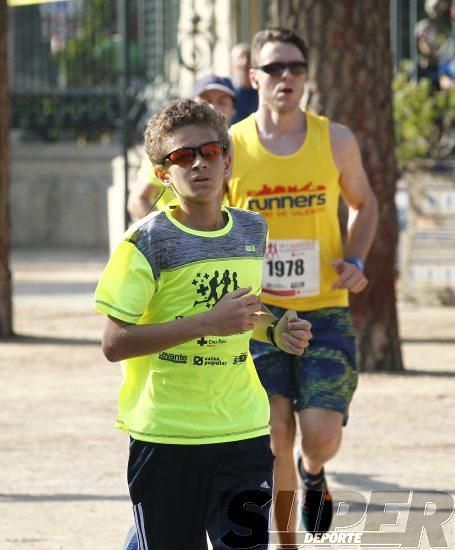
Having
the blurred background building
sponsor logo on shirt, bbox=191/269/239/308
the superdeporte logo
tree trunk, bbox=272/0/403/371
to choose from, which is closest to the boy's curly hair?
sponsor logo on shirt, bbox=191/269/239/308

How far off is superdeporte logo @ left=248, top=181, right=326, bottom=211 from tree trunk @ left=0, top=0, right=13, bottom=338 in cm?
707

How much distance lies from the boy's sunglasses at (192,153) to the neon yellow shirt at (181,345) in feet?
0.54

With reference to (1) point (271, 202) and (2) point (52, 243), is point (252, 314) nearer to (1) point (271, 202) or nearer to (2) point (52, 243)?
(1) point (271, 202)

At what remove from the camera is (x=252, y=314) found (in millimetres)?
4188

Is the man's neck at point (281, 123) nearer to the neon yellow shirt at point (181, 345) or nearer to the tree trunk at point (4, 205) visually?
the neon yellow shirt at point (181, 345)

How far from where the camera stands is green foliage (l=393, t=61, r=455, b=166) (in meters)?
15.2

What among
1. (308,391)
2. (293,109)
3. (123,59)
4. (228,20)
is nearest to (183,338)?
(308,391)

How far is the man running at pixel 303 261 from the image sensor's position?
19.6ft

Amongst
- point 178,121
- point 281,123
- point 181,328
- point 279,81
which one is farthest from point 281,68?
point 181,328

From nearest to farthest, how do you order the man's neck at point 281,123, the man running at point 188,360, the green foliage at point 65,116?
the man running at point 188,360, the man's neck at point 281,123, the green foliage at point 65,116

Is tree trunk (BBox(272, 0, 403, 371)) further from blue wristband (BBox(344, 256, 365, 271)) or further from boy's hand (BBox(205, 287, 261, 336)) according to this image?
boy's hand (BBox(205, 287, 261, 336))

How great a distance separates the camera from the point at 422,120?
15336 millimetres

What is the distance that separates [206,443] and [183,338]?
34 centimetres

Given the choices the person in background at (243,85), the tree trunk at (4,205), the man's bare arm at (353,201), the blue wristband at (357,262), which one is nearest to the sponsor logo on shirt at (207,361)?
the man's bare arm at (353,201)
